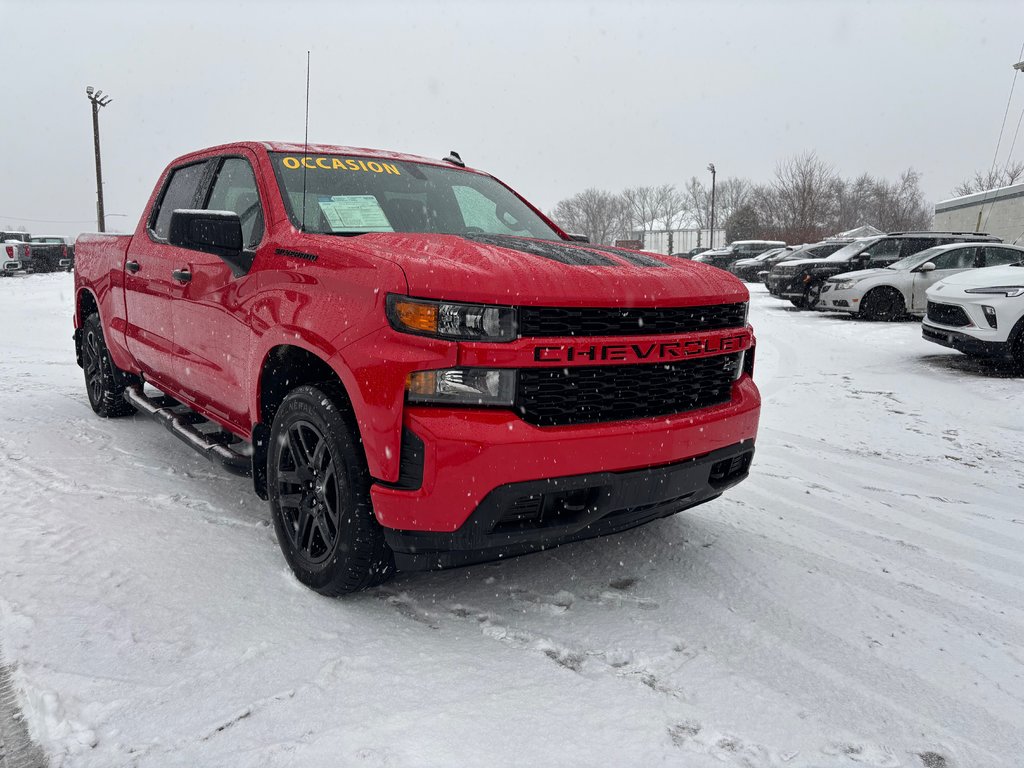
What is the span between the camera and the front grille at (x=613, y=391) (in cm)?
237

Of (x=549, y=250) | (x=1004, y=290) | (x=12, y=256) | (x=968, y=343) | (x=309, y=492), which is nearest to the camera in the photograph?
(x=309, y=492)

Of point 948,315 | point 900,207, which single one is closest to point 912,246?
point 948,315

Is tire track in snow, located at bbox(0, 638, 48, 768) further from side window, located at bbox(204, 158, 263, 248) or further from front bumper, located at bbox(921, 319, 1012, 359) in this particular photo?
front bumper, located at bbox(921, 319, 1012, 359)

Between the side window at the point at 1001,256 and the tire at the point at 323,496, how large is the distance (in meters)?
13.0

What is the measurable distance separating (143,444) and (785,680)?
4203mm

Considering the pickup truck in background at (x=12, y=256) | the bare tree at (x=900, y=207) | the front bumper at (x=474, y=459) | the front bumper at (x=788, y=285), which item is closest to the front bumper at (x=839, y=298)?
the front bumper at (x=788, y=285)

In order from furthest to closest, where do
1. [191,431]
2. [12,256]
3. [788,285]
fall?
[12,256] → [788,285] → [191,431]

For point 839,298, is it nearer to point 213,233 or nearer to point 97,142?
point 213,233

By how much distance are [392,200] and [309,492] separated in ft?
4.90

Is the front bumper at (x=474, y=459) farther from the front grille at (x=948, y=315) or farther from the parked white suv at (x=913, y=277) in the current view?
the parked white suv at (x=913, y=277)

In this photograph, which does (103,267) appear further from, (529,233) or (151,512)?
(529,233)

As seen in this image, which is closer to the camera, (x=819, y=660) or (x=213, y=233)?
(x=819, y=660)

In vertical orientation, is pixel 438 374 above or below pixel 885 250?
below

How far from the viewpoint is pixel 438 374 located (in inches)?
90.7
